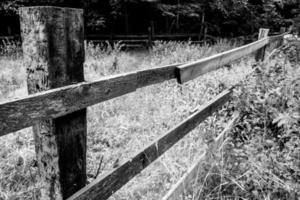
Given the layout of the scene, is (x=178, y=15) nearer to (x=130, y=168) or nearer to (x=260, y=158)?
(x=260, y=158)

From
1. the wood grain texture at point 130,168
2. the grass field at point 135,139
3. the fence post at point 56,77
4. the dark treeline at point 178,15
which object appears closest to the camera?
the fence post at point 56,77

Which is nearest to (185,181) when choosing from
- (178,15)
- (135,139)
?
(135,139)

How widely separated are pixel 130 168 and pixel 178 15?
688 inches

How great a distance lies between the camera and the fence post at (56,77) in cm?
92

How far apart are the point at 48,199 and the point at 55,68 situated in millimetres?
588

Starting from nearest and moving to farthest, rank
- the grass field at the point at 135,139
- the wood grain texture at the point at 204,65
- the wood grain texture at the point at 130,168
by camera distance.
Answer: the wood grain texture at the point at 130,168
the wood grain texture at the point at 204,65
the grass field at the point at 135,139

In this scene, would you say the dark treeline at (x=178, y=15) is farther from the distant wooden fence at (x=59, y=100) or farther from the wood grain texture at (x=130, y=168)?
the distant wooden fence at (x=59, y=100)

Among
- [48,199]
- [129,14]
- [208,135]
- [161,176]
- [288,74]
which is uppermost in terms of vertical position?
[129,14]

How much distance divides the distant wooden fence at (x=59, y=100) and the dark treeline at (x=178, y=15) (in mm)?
14087

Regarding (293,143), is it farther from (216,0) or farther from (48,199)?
(216,0)

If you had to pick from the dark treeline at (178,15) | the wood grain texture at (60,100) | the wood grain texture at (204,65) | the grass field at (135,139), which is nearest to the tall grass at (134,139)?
the grass field at (135,139)

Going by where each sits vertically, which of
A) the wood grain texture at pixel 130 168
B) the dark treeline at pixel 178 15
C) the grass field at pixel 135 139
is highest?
the dark treeline at pixel 178 15

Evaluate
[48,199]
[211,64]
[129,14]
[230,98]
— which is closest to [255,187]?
[211,64]

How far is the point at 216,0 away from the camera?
16.1 meters
